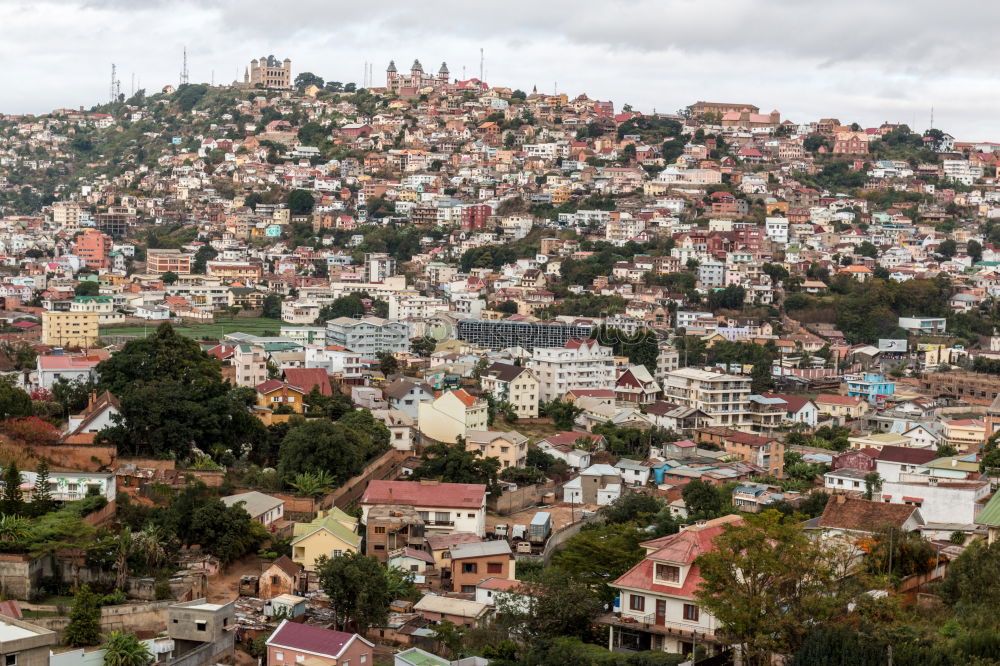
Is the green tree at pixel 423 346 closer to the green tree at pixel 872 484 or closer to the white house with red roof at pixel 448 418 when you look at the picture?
the white house with red roof at pixel 448 418

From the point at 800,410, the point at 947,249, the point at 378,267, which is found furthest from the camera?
the point at 947,249

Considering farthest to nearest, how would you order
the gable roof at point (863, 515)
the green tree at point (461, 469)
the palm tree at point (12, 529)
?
the green tree at point (461, 469) → the gable roof at point (863, 515) → the palm tree at point (12, 529)

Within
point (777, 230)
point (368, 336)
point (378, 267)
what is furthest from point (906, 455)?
point (777, 230)

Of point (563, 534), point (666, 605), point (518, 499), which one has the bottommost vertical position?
point (518, 499)

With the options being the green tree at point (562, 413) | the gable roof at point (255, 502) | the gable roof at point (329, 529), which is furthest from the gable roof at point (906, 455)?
the gable roof at point (255, 502)

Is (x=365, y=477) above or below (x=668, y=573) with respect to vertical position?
below

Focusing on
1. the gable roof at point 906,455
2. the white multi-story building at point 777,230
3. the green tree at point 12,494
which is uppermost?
the white multi-story building at point 777,230

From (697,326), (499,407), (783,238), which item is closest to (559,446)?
(499,407)

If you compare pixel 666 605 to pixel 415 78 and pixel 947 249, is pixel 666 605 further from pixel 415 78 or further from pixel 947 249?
pixel 415 78
